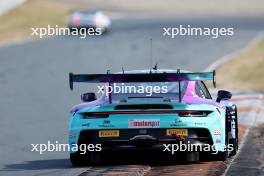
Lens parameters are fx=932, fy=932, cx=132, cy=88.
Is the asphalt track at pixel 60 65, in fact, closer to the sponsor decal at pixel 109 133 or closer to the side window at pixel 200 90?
the sponsor decal at pixel 109 133

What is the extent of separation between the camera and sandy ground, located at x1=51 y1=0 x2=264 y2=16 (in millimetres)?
73312

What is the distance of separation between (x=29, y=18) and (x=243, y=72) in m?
26.2

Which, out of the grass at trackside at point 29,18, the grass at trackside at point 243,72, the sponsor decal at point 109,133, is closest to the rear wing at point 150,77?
the sponsor decal at point 109,133

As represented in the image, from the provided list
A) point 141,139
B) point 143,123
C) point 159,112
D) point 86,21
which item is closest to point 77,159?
point 141,139

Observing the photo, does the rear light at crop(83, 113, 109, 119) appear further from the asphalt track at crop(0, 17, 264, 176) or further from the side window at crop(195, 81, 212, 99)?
the side window at crop(195, 81, 212, 99)

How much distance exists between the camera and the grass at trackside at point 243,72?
87.7 feet

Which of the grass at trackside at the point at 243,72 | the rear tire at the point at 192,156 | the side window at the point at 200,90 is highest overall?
the grass at trackside at the point at 243,72

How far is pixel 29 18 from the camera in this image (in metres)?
54.0

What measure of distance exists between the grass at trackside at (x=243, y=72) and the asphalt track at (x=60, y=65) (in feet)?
4.19

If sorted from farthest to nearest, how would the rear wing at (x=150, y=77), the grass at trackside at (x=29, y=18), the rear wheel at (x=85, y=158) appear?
the grass at trackside at (x=29, y=18), the rear wheel at (x=85, y=158), the rear wing at (x=150, y=77)

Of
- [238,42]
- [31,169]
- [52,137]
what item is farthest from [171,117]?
[238,42]

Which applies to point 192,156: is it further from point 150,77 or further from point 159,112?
point 150,77

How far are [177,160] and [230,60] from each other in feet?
69.3

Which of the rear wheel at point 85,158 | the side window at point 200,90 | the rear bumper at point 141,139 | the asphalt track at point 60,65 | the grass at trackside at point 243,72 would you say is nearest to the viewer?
the rear bumper at point 141,139
